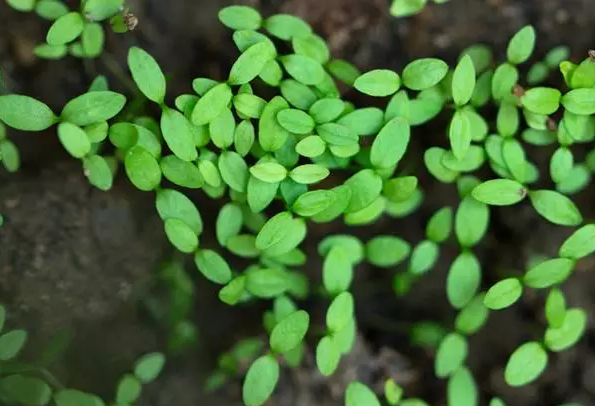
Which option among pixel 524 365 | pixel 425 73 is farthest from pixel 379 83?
pixel 524 365

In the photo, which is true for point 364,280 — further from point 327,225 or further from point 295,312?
point 295,312

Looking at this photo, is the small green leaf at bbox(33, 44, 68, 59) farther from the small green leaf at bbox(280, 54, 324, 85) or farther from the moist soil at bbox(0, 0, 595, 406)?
the small green leaf at bbox(280, 54, 324, 85)

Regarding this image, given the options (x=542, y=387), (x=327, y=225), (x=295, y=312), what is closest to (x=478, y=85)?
(x=327, y=225)

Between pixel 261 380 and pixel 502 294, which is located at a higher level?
pixel 502 294

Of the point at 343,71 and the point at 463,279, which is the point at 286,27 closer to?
the point at 343,71

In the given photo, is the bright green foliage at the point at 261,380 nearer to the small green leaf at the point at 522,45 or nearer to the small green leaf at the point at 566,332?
the small green leaf at the point at 566,332

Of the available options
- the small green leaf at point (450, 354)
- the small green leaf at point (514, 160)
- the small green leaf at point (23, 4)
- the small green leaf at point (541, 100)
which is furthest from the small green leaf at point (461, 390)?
the small green leaf at point (23, 4)
